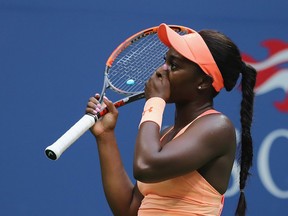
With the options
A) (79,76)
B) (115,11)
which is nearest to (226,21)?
(115,11)

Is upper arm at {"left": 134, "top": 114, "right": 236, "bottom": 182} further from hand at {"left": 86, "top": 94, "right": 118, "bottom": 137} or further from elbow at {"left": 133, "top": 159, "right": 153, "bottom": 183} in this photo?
hand at {"left": 86, "top": 94, "right": 118, "bottom": 137}

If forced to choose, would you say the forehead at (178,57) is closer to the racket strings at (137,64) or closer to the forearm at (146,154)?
the forearm at (146,154)

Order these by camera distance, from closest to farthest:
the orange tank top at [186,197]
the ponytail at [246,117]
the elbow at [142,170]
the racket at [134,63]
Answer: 1. the elbow at [142,170]
2. the orange tank top at [186,197]
3. the ponytail at [246,117]
4. the racket at [134,63]

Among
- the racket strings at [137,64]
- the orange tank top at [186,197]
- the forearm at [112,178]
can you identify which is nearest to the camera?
the orange tank top at [186,197]

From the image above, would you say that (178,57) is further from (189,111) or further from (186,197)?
(186,197)

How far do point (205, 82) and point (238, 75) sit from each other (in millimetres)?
146

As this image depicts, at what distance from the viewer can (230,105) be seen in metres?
4.17

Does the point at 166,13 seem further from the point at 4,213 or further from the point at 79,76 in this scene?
the point at 4,213

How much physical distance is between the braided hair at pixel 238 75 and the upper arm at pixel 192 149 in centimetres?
17

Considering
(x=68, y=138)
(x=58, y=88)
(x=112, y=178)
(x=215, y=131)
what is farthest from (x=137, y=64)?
(x=58, y=88)

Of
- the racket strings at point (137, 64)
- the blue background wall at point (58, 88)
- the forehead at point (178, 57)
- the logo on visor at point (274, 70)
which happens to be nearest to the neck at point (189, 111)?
the forehead at point (178, 57)

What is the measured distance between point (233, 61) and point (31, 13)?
1785 mm

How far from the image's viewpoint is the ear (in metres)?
2.35

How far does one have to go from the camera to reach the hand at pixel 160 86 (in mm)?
2314
